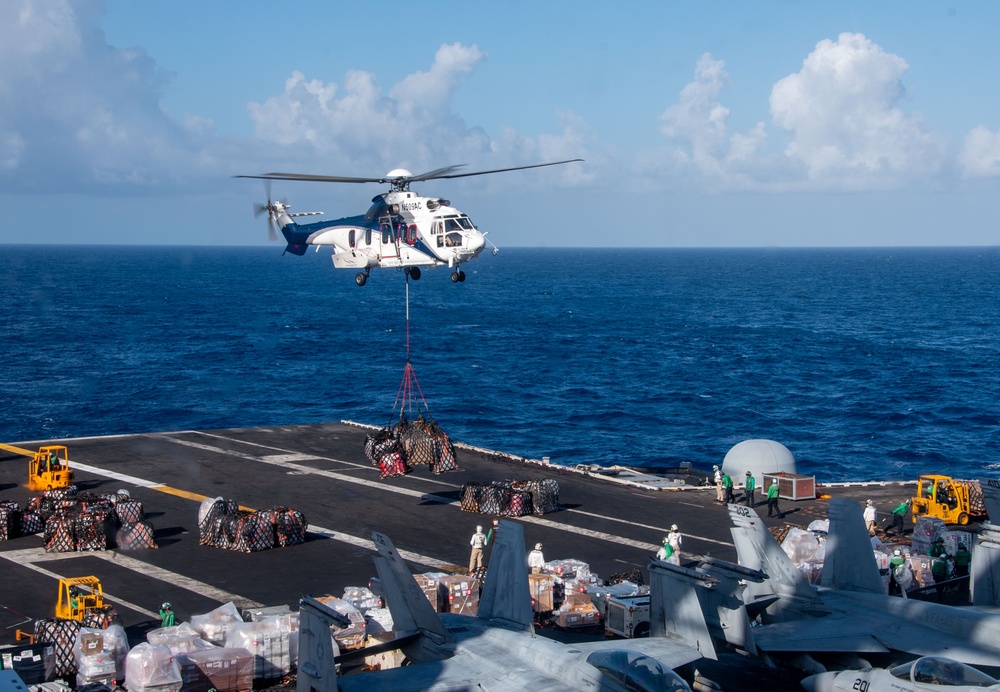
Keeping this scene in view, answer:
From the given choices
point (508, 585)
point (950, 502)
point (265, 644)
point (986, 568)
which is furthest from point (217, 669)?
point (950, 502)

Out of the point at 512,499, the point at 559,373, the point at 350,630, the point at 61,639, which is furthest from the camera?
the point at 559,373

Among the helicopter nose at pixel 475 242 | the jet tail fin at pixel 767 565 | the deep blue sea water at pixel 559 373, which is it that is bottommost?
the deep blue sea water at pixel 559 373

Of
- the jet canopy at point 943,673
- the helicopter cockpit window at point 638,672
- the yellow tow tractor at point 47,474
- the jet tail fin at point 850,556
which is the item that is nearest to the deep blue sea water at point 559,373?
the yellow tow tractor at point 47,474

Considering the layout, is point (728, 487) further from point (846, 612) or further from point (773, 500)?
point (846, 612)

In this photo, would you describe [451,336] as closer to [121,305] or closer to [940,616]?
[121,305]

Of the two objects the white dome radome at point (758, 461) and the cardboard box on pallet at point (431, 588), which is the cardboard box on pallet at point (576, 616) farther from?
the white dome radome at point (758, 461)

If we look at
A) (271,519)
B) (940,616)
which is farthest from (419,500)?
(940,616)
